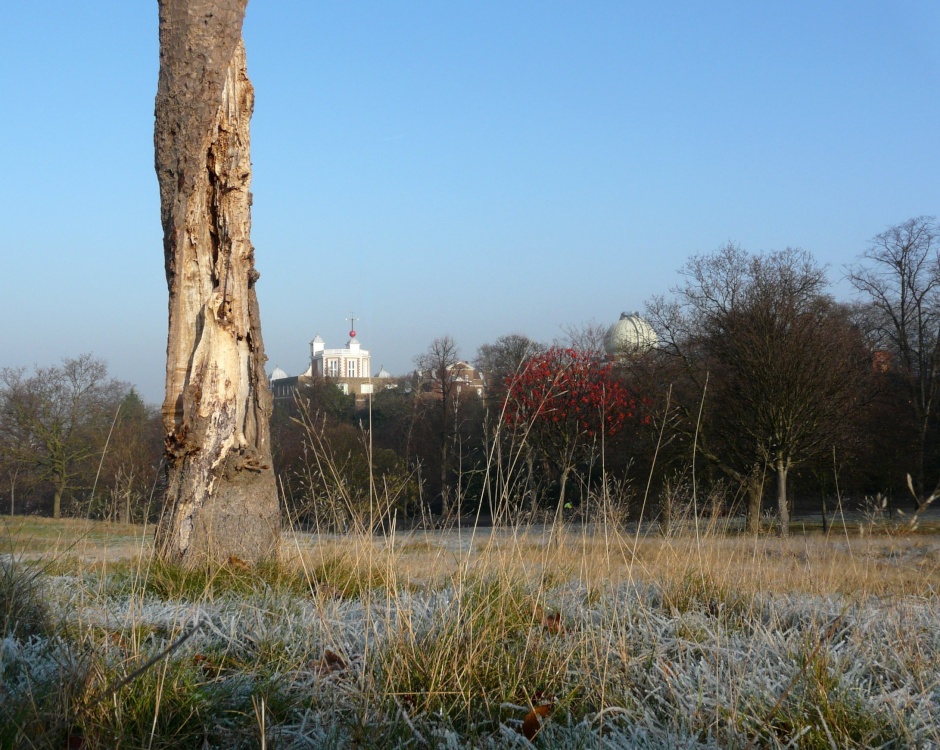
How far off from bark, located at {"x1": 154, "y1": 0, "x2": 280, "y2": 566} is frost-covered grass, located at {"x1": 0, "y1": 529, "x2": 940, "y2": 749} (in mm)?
1513

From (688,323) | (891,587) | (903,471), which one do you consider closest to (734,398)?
(688,323)

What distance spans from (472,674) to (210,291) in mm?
3694

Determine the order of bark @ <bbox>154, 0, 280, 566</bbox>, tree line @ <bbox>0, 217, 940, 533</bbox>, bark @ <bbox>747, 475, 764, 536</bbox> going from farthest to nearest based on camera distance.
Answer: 1. tree line @ <bbox>0, 217, 940, 533</bbox>
2. bark @ <bbox>747, 475, 764, 536</bbox>
3. bark @ <bbox>154, 0, 280, 566</bbox>

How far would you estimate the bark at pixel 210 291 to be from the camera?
536 cm

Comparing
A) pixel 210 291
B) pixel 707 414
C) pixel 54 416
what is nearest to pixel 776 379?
pixel 707 414

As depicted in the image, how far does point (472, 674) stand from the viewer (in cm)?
270

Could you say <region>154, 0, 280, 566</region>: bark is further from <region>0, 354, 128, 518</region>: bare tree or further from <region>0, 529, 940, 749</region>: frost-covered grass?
<region>0, 354, 128, 518</region>: bare tree

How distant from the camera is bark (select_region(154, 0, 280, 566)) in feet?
17.6

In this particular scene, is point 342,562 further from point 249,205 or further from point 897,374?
point 897,374

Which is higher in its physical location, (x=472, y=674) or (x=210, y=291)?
(x=210, y=291)

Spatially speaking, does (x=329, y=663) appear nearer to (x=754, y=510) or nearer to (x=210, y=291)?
(x=210, y=291)

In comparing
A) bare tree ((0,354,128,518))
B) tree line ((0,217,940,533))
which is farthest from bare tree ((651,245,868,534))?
bare tree ((0,354,128,518))

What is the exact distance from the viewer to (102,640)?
314 centimetres

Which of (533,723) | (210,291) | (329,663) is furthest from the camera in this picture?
(210,291)
